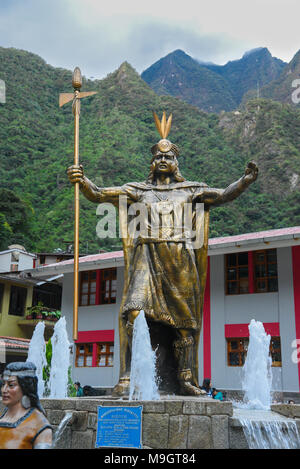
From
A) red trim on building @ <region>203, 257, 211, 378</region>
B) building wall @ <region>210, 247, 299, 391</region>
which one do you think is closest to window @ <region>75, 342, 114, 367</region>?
red trim on building @ <region>203, 257, 211, 378</region>

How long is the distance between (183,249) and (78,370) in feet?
45.7

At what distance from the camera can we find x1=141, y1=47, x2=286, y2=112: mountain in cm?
9769

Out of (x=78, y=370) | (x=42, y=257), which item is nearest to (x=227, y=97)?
(x=42, y=257)

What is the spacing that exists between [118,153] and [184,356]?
3731 cm

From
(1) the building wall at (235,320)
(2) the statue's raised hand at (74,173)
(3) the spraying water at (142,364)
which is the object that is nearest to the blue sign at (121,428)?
(3) the spraying water at (142,364)

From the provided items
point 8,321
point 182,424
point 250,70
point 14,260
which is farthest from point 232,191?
point 250,70

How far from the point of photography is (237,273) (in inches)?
676

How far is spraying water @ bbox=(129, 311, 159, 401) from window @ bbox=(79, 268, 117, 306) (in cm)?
1331

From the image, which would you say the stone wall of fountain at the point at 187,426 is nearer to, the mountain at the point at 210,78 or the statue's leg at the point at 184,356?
the statue's leg at the point at 184,356

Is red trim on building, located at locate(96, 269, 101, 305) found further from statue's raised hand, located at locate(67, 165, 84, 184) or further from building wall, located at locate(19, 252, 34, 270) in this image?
statue's raised hand, located at locate(67, 165, 84, 184)

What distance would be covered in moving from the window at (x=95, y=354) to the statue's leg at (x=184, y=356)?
42.0 ft
